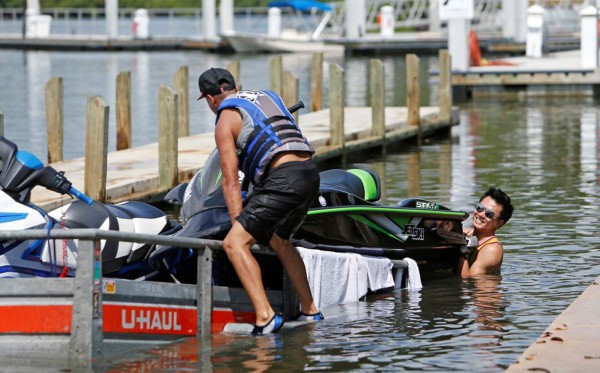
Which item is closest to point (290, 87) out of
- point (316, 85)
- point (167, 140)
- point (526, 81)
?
point (316, 85)

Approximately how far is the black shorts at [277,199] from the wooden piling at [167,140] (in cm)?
708

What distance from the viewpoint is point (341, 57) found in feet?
184

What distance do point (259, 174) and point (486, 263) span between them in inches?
127

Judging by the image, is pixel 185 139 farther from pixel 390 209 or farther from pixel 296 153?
pixel 296 153

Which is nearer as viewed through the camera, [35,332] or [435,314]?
[35,332]

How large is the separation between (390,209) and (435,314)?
0.97m

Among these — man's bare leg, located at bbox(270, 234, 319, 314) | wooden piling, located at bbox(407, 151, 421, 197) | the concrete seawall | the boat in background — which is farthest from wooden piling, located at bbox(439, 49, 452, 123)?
the boat in background

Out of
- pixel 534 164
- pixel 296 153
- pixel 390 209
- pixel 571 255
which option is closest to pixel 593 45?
pixel 534 164

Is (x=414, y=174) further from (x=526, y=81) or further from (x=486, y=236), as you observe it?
(x=526, y=81)

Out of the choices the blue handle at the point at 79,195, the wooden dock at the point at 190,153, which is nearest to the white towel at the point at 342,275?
the blue handle at the point at 79,195

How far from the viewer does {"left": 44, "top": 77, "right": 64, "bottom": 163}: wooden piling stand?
18.3 m

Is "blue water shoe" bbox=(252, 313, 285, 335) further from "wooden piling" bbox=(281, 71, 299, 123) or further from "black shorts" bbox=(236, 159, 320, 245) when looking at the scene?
"wooden piling" bbox=(281, 71, 299, 123)

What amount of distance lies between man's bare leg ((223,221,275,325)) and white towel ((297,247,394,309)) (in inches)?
27.3

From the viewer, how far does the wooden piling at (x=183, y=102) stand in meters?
21.8
